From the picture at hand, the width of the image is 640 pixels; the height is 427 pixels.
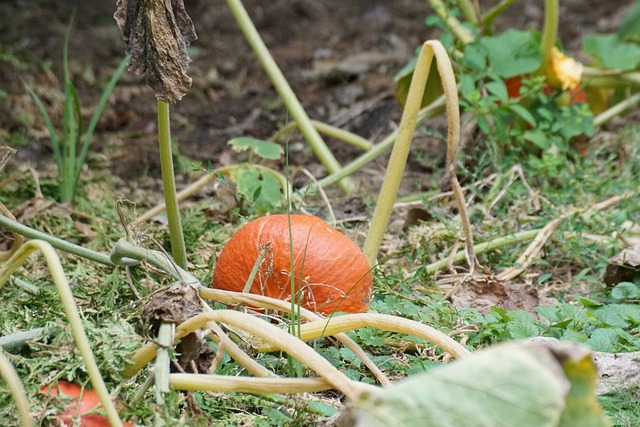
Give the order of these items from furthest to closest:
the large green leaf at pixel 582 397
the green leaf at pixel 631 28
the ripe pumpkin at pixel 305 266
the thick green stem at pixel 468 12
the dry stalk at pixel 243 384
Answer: the green leaf at pixel 631 28 → the thick green stem at pixel 468 12 → the ripe pumpkin at pixel 305 266 → the dry stalk at pixel 243 384 → the large green leaf at pixel 582 397

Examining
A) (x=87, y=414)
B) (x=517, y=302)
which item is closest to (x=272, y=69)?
(x=517, y=302)

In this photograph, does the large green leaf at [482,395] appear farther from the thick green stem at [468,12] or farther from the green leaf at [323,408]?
the thick green stem at [468,12]

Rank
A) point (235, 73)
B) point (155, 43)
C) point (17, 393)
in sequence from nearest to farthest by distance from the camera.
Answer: point (17, 393), point (155, 43), point (235, 73)

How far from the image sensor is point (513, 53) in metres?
3.07

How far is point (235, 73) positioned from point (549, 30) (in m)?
1.98

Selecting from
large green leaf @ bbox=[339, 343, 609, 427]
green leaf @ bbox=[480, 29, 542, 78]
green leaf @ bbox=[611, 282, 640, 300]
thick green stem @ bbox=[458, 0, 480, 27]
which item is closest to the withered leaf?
large green leaf @ bbox=[339, 343, 609, 427]

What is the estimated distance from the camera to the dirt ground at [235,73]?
3549 millimetres

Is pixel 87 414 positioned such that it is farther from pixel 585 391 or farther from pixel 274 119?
pixel 274 119

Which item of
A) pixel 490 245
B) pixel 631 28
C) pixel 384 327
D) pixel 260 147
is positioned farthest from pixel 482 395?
pixel 631 28

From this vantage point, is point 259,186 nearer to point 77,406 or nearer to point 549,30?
point 77,406

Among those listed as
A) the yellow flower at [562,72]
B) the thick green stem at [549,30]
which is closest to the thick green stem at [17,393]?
the thick green stem at [549,30]

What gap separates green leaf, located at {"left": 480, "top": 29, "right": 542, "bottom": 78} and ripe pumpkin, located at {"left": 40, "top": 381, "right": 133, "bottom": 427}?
78.8 inches

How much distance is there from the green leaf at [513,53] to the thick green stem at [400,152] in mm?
977

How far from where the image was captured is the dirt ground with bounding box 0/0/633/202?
3.55 metres
